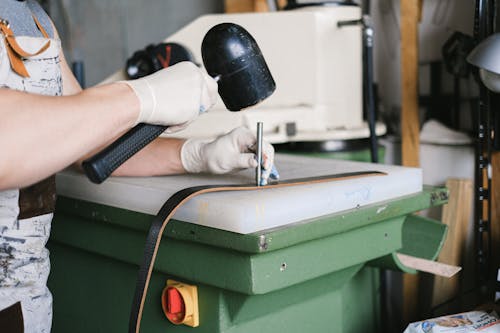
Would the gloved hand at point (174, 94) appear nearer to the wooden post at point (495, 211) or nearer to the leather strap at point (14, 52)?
the leather strap at point (14, 52)

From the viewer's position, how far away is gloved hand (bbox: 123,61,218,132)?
109 centimetres

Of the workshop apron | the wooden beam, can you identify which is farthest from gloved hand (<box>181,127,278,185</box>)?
the wooden beam

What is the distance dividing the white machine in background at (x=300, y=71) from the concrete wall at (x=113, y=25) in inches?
57.3

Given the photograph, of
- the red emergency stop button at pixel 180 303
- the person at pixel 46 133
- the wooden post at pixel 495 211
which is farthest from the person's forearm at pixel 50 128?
the wooden post at pixel 495 211

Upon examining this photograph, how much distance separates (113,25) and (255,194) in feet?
11.0

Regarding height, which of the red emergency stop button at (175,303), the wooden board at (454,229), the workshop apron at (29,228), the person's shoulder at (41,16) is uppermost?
the person's shoulder at (41,16)

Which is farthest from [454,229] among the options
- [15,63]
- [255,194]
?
[15,63]

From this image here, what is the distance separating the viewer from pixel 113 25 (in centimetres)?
424

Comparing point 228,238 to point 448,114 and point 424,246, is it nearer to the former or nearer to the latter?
point 424,246

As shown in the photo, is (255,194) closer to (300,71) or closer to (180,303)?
(180,303)

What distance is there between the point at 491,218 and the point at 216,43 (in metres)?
1.27

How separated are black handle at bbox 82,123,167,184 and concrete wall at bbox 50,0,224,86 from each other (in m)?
2.60

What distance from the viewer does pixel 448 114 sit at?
2541mm

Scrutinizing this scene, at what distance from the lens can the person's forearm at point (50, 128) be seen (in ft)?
3.14
